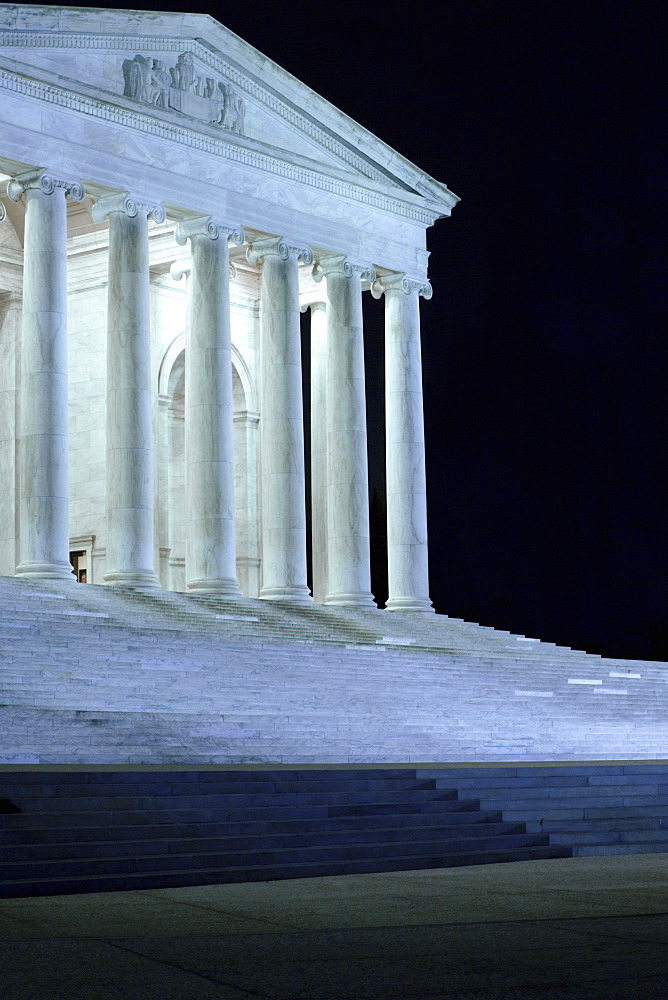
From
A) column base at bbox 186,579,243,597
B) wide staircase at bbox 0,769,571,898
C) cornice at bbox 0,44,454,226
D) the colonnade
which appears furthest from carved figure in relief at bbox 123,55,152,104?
wide staircase at bbox 0,769,571,898

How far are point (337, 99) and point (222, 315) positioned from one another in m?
56.5

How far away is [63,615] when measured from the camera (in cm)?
6350

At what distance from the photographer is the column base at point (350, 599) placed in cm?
8619

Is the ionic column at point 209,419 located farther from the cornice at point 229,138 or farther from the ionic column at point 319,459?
the ionic column at point 319,459

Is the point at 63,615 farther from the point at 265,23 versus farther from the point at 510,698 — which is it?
the point at 265,23

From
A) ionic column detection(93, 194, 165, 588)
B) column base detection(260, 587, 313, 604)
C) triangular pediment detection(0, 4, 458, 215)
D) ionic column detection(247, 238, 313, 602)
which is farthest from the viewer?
ionic column detection(247, 238, 313, 602)

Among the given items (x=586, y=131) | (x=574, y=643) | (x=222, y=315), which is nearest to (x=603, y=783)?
(x=222, y=315)

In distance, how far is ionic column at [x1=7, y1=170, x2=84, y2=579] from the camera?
70812mm

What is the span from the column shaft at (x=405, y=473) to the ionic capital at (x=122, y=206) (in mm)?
19721

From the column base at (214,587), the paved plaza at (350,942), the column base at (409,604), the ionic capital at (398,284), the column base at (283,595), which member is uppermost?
the ionic capital at (398,284)

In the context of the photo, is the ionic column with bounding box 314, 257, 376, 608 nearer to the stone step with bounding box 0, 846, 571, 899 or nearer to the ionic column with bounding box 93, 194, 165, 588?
the ionic column with bounding box 93, 194, 165, 588

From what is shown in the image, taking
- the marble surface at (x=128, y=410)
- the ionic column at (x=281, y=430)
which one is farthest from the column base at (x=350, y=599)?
the marble surface at (x=128, y=410)

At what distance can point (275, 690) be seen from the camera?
59.5 m

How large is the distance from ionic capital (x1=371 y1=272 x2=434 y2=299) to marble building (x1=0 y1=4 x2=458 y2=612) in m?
0.14
